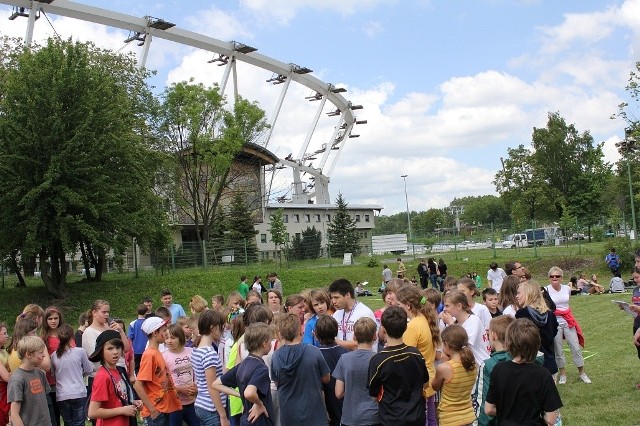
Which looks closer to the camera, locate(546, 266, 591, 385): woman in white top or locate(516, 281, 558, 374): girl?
locate(516, 281, 558, 374): girl

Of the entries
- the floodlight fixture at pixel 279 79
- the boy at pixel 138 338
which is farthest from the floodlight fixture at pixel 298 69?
the boy at pixel 138 338

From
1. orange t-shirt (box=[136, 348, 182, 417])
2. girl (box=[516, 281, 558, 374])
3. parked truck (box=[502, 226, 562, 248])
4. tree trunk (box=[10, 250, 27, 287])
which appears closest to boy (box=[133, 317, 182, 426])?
orange t-shirt (box=[136, 348, 182, 417])

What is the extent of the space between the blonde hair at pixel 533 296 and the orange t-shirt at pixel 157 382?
3818mm

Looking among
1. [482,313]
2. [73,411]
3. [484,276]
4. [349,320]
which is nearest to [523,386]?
[349,320]

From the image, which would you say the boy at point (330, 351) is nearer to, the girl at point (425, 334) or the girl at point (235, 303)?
the girl at point (425, 334)

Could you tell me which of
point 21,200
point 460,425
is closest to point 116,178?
point 21,200

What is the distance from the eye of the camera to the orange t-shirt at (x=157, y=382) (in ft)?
20.1

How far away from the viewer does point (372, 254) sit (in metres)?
41.3

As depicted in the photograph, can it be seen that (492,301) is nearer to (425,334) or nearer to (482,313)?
(482,313)

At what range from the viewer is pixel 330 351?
5.63m

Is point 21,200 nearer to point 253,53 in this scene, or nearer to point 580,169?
point 253,53

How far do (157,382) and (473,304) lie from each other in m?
3.44

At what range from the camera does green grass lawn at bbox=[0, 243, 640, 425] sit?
8.39 metres

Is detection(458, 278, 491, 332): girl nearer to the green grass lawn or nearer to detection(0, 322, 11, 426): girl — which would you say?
the green grass lawn
